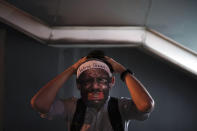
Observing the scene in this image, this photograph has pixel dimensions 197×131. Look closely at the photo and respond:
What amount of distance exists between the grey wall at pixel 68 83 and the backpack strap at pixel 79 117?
71 cm

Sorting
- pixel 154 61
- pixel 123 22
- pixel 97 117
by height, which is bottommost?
pixel 97 117

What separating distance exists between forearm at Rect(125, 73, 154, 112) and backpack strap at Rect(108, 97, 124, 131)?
0.40 feet

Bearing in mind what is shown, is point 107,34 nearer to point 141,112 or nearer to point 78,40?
point 78,40

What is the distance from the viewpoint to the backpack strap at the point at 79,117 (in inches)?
59.0

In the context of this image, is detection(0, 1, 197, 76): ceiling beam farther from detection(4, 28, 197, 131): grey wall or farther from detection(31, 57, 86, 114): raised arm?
detection(31, 57, 86, 114): raised arm

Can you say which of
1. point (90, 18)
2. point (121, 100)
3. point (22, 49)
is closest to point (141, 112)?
point (121, 100)

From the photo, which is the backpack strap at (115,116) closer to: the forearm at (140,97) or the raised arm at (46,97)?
the forearm at (140,97)

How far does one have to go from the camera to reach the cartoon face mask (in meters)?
1.51

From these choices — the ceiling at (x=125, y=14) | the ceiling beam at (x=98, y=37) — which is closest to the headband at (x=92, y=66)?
the ceiling beam at (x=98, y=37)

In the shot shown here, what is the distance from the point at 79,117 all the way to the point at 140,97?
0.34m

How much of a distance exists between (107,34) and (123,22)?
0.52 ft

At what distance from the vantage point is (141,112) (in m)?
1.47

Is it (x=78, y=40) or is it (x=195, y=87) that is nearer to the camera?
(x=78, y=40)

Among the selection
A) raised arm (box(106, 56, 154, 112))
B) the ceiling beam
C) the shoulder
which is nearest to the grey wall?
the ceiling beam
